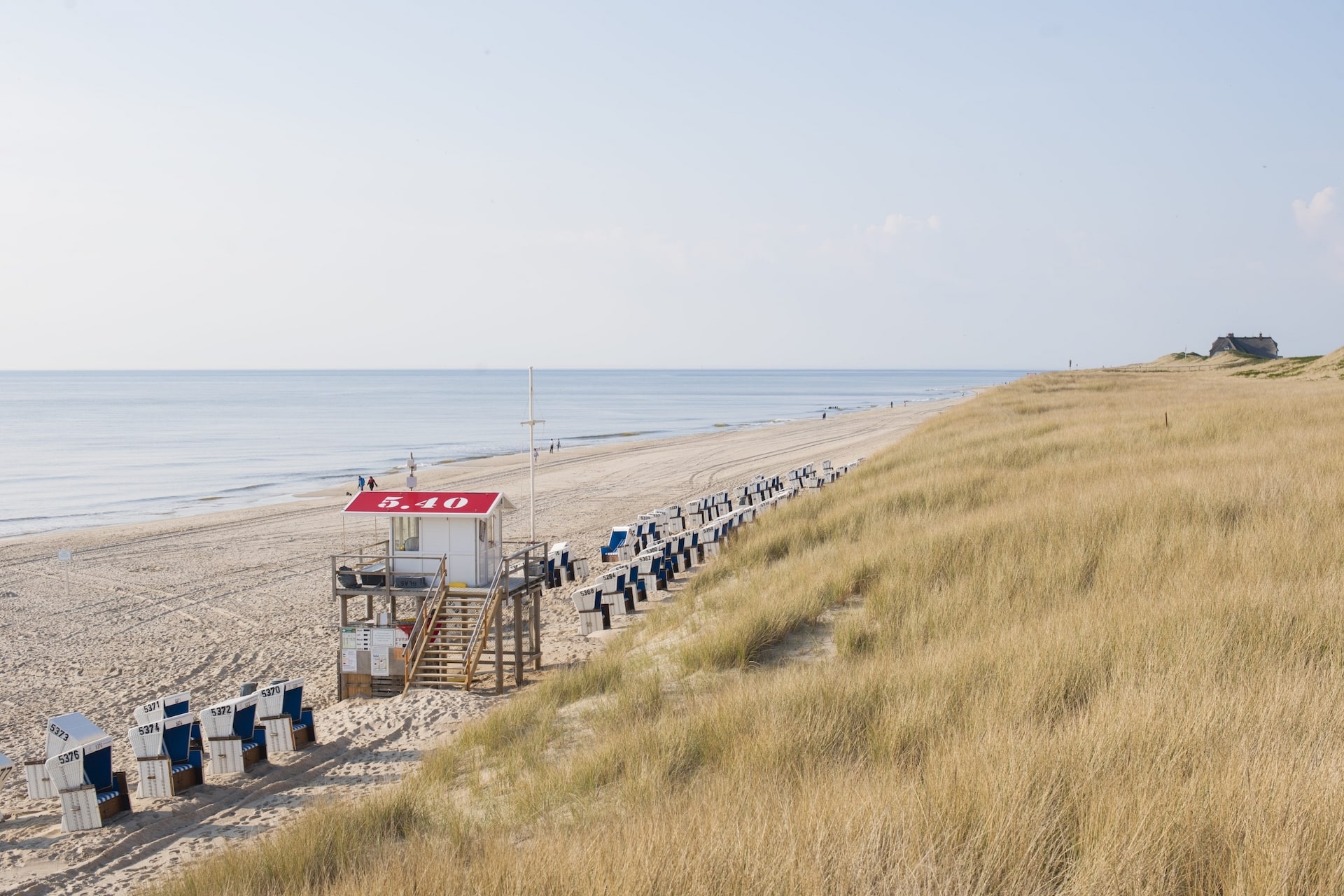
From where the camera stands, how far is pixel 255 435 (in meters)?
73.1

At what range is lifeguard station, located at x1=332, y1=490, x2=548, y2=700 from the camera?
1510 cm

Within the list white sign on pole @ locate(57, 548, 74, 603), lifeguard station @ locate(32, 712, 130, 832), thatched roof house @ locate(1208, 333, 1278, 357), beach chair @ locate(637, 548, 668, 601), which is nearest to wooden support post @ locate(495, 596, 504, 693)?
beach chair @ locate(637, 548, 668, 601)

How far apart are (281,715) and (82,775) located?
2.41 metres

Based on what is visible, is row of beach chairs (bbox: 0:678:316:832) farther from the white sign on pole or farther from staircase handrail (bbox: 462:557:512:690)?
the white sign on pole

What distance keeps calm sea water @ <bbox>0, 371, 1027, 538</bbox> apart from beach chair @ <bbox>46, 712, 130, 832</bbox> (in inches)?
1090

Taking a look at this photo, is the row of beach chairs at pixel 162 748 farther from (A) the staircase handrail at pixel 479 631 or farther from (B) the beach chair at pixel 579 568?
(B) the beach chair at pixel 579 568

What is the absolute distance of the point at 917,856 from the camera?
13.4 ft

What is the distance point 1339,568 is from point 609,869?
23.5 ft

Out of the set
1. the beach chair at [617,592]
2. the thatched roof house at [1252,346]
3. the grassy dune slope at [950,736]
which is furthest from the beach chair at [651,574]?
the thatched roof house at [1252,346]

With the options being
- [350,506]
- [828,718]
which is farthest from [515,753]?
[350,506]

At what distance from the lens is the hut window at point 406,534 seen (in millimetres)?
16484

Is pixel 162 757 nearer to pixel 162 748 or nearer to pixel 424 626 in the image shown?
pixel 162 748

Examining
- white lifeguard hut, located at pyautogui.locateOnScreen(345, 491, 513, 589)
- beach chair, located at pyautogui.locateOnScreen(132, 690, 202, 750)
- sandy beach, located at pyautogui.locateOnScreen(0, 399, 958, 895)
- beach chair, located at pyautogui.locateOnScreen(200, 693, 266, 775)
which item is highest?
white lifeguard hut, located at pyautogui.locateOnScreen(345, 491, 513, 589)

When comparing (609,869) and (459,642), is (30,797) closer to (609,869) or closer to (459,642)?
(459,642)
